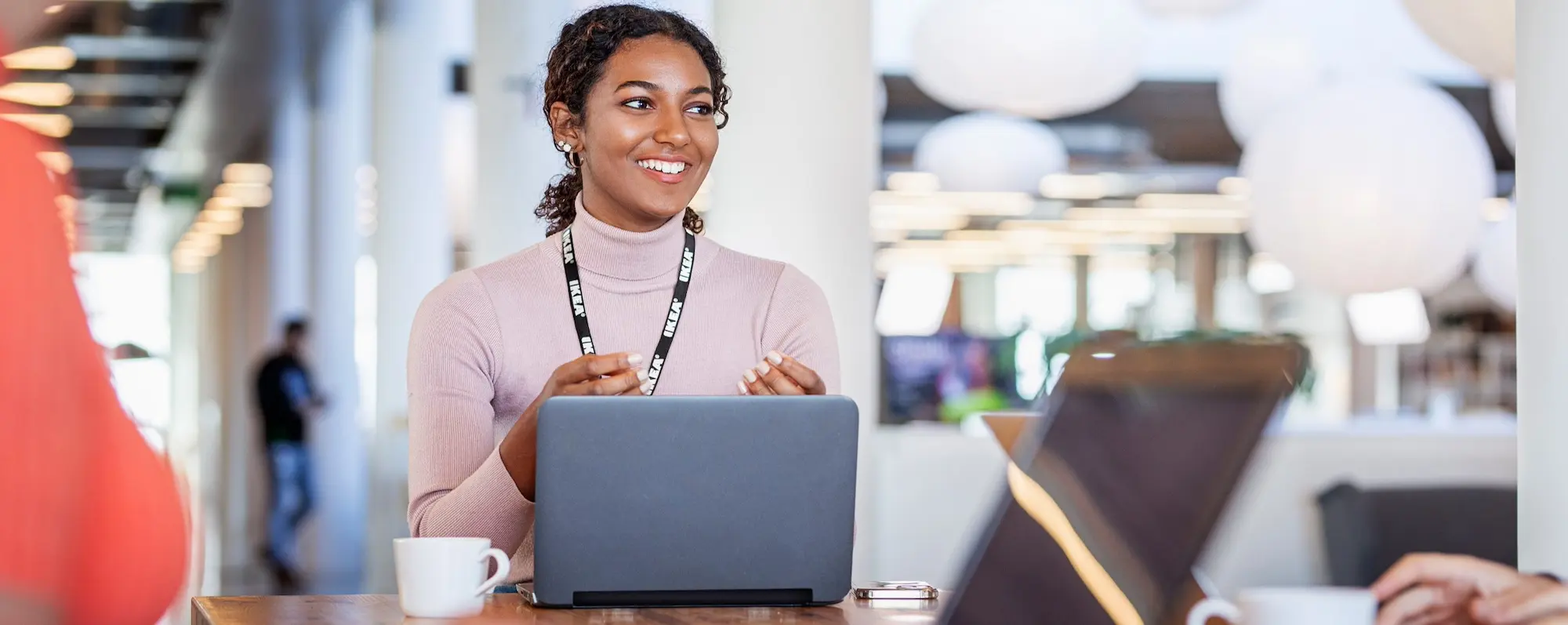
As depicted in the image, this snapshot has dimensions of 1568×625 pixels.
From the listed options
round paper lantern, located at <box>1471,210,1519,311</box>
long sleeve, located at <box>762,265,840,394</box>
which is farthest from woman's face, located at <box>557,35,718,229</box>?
round paper lantern, located at <box>1471,210,1519,311</box>

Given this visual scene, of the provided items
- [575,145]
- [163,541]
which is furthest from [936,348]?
[163,541]

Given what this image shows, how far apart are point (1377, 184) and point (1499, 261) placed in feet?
7.33

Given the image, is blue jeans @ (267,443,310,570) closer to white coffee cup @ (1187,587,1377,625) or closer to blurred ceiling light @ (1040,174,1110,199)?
blurred ceiling light @ (1040,174,1110,199)

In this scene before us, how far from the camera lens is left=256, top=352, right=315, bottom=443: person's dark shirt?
9.64 meters

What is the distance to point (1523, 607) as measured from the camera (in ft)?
3.53

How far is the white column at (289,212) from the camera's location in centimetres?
1205

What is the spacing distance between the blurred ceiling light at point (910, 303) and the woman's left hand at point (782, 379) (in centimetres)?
1329

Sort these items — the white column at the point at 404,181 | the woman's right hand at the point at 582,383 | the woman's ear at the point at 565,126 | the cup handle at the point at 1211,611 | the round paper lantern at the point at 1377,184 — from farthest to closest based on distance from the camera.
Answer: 1. the white column at the point at 404,181
2. the round paper lantern at the point at 1377,184
3. the woman's ear at the point at 565,126
4. the woman's right hand at the point at 582,383
5. the cup handle at the point at 1211,611

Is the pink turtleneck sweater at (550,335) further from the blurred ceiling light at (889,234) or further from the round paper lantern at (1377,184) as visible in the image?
the blurred ceiling light at (889,234)

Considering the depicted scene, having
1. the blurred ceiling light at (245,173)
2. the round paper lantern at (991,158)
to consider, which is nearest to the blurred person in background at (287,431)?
the blurred ceiling light at (245,173)

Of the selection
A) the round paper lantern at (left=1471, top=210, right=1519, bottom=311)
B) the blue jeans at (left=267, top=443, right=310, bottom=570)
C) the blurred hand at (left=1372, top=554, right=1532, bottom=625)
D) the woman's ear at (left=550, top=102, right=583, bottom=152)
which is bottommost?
the blue jeans at (left=267, top=443, right=310, bottom=570)

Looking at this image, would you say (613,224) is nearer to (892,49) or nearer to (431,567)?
(431,567)

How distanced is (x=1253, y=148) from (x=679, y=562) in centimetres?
391

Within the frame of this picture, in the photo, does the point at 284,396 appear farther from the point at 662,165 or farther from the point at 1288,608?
the point at 1288,608
